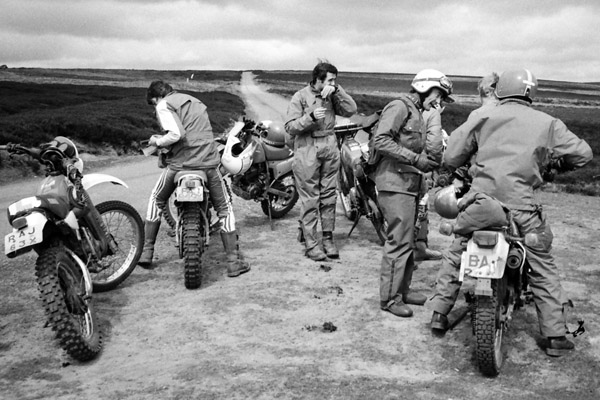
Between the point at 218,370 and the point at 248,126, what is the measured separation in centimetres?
482

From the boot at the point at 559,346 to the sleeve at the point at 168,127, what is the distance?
4.05m

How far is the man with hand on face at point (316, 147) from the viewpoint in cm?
739

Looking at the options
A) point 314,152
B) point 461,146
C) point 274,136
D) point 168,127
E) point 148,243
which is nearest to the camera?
point 461,146

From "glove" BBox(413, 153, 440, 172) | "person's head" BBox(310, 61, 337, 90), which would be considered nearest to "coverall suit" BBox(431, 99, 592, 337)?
"glove" BBox(413, 153, 440, 172)

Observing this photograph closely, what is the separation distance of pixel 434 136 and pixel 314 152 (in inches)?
55.7

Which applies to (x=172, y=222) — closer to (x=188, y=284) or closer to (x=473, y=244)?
(x=188, y=284)

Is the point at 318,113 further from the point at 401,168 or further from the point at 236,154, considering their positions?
the point at 236,154

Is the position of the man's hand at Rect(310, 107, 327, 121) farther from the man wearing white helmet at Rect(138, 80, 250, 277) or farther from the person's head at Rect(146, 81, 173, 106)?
the person's head at Rect(146, 81, 173, 106)

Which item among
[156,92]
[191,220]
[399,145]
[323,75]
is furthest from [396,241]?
[156,92]

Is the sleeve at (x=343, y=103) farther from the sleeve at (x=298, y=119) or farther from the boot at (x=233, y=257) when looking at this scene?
the boot at (x=233, y=257)

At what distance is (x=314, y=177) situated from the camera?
295 inches

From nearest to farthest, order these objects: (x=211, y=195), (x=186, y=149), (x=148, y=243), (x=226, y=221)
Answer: (x=186, y=149) → (x=211, y=195) → (x=226, y=221) → (x=148, y=243)

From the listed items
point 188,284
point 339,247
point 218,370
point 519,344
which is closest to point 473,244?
point 519,344

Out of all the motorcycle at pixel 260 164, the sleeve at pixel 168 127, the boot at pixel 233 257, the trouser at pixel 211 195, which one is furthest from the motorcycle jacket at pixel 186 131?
the motorcycle at pixel 260 164
